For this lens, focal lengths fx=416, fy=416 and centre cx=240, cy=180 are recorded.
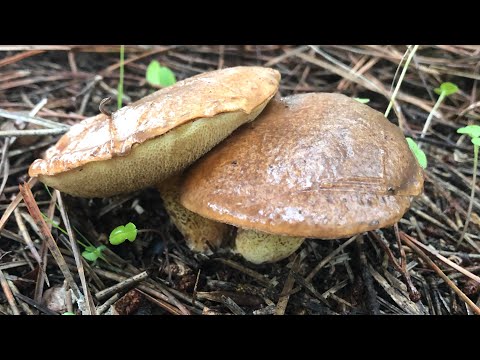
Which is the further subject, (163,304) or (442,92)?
(442,92)

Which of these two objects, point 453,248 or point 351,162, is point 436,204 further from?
point 351,162

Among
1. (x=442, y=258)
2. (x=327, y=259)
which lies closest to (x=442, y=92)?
(x=442, y=258)

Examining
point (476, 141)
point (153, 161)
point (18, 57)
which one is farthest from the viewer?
point (18, 57)

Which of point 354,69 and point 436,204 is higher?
point 354,69

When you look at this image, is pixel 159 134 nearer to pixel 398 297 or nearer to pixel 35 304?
pixel 35 304

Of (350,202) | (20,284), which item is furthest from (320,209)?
(20,284)

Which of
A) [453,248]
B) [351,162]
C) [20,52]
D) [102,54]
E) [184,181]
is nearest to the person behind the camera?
[351,162]

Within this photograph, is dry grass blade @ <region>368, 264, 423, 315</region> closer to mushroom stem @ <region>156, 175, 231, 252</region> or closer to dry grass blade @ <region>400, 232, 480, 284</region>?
dry grass blade @ <region>400, 232, 480, 284</region>
